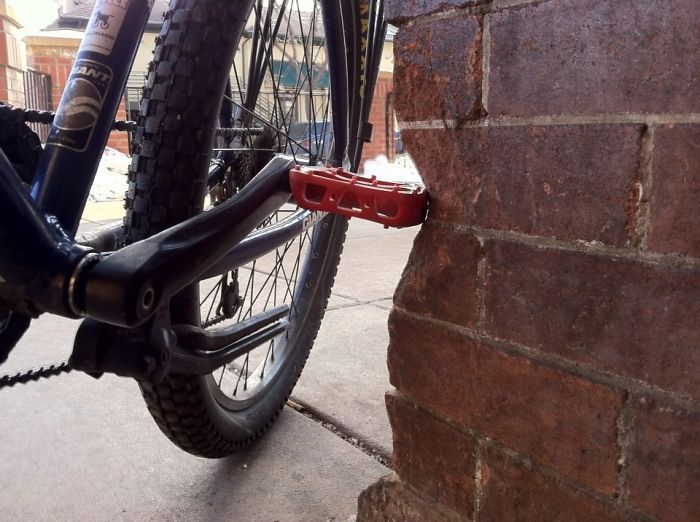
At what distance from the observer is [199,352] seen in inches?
32.5

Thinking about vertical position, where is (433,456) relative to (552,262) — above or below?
below

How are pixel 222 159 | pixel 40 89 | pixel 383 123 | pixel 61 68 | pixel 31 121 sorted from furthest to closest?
1. pixel 383 123
2. pixel 61 68
3. pixel 40 89
4. pixel 222 159
5. pixel 31 121

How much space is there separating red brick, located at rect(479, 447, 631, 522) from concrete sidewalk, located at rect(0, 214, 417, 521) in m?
0.38

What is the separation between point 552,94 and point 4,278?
0.58m

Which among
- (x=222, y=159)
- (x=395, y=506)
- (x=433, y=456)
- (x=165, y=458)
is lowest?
(x=165, y=458)

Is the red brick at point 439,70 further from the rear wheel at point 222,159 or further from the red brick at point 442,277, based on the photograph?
the rear wheel at point 222,159

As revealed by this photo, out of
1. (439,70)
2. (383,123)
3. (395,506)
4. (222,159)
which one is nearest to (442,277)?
(439,70)

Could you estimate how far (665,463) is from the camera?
1.87 ft

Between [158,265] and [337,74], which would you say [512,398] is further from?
[337,74]

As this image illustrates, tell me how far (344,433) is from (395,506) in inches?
17.9

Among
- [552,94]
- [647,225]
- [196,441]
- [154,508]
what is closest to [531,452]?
[647,225]

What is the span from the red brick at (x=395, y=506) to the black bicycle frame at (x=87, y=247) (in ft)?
1.24

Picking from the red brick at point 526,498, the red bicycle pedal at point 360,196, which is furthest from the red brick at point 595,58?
the red brick at point 526,498

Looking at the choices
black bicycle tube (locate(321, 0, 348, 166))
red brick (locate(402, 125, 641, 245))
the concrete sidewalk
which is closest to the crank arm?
red brick (locate(402, 125, 641, 245))
